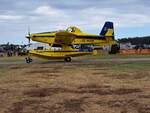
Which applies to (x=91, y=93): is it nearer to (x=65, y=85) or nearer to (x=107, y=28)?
(x=65, y=85)

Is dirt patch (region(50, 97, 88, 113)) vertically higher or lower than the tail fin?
lower

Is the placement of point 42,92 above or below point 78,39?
below

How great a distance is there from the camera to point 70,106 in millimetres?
11016

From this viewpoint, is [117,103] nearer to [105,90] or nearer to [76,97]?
[76,97]

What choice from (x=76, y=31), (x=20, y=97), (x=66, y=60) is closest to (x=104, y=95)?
(x=20, y=97)

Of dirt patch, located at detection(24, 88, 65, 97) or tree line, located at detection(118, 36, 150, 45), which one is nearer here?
dirt patch, located at detection(24, 88, 65, 97)

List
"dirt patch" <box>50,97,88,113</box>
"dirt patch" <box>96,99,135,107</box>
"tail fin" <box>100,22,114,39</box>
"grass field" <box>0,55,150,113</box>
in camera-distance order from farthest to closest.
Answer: "tail fin" <box>100,22,114,39</box>, "dirt patch" <box>96,99,135,107</box>, "grass field" <box>0,55,150,113</box>, "dirt patch" <box>50,97,88,113</box>

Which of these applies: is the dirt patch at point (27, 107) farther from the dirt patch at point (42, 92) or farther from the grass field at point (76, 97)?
the dirt patch at point (42, 92)

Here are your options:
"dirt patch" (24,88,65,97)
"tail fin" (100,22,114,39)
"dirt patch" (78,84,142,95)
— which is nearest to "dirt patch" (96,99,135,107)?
"dirt patch" (78,84,142,95)

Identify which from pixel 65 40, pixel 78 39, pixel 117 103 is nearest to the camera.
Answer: pixel 117 103

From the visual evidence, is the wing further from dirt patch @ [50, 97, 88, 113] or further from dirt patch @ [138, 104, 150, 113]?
dirt patch @ [138, 104, 150, 113]

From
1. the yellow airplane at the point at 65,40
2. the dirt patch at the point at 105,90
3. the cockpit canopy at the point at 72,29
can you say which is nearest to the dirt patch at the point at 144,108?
the dirt patch at the point at 105,90

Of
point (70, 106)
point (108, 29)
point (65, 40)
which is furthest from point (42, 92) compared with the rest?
point (108, 29)

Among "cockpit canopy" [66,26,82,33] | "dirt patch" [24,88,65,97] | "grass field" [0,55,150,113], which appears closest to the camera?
"grass field" [0,55,150,113]
